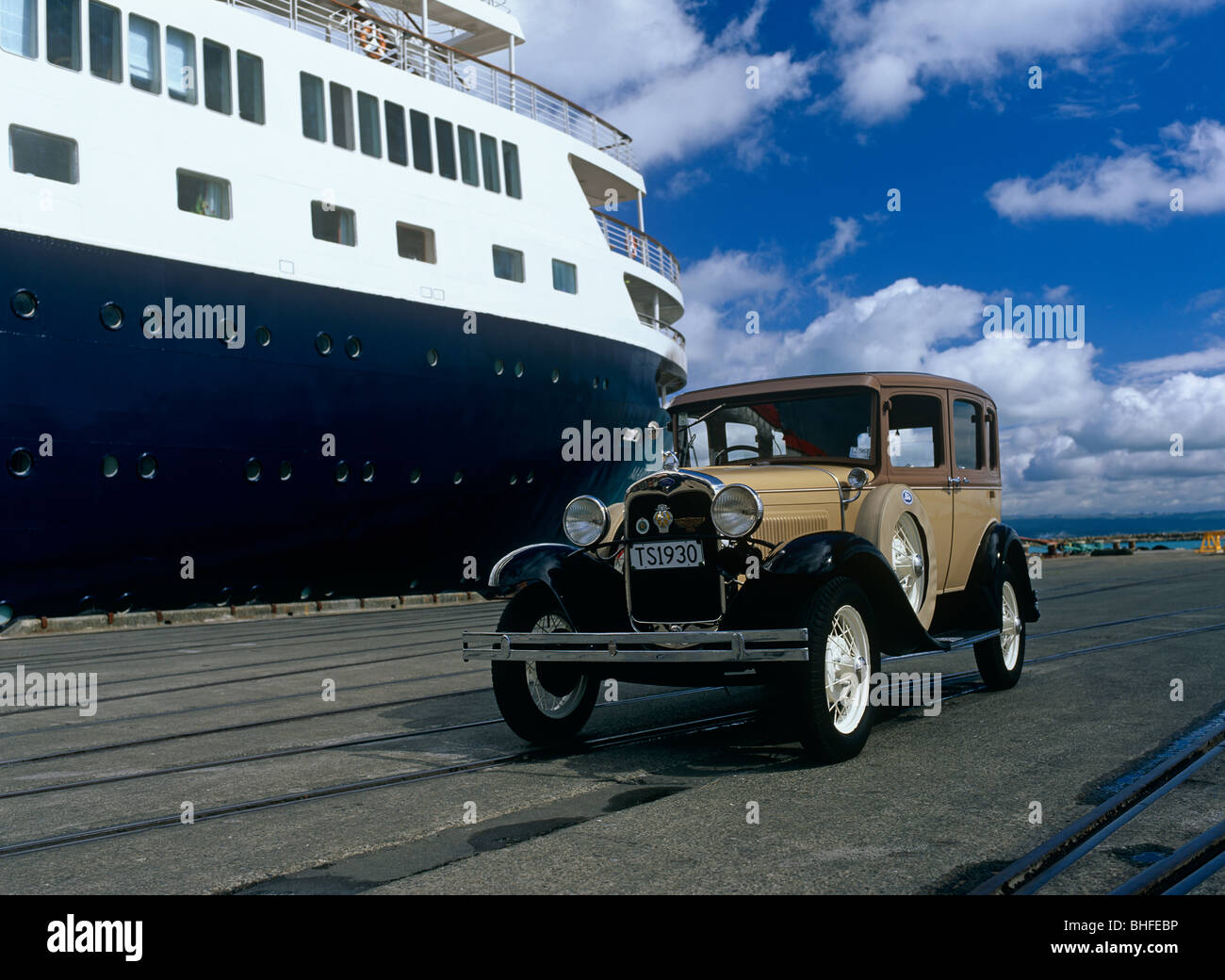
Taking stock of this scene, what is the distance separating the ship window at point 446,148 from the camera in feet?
56.0

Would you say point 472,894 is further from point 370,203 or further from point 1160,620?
point 370,203

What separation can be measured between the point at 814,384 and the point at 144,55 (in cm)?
1121

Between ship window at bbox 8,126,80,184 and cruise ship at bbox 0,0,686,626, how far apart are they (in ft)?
0.10

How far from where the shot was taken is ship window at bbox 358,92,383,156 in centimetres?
1595

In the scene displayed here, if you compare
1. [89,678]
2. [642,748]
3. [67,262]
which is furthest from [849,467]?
[67,262]

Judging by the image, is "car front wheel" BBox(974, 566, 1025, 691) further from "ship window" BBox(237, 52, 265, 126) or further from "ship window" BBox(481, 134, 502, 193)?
"ship window" BBox(481, 134, 502, 193)

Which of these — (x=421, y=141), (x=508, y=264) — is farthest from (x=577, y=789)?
(x=508, y=264)

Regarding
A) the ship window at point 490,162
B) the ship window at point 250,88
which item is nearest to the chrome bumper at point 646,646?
the ship window at point 250,88

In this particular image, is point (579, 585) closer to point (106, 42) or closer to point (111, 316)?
point (111, 316)

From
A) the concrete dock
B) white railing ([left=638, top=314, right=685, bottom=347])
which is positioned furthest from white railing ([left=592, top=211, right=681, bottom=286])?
the concrete dock

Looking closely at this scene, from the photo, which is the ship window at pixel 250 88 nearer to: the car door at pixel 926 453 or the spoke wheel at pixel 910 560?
the car door at pixel 926 453

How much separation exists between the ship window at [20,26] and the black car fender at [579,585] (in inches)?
417

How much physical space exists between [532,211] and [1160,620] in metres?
12.0

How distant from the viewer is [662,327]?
24.8 meters
